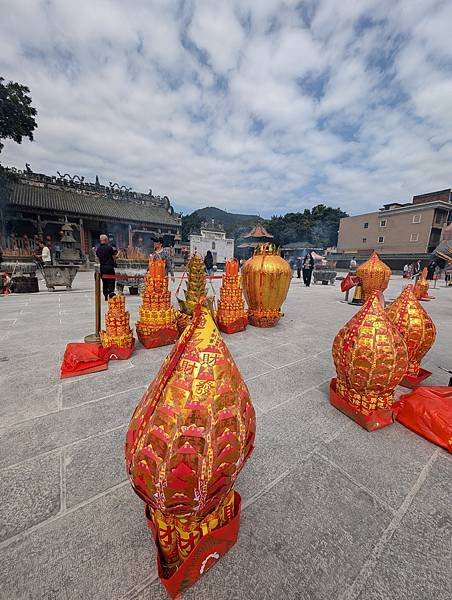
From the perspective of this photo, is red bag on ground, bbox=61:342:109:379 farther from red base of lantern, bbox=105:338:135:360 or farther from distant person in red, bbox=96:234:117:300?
distant person in red, bbox=96:234:117:300

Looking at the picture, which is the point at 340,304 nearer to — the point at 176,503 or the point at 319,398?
the point at 319,398

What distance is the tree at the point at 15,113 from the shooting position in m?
16.1

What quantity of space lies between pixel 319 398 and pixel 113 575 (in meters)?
1.97

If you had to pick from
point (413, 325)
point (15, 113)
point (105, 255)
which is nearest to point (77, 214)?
point (15, 113)

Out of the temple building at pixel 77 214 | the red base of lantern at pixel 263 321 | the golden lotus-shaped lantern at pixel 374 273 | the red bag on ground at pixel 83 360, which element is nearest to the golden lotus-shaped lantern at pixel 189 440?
the red bag on ground at pixel 83 360

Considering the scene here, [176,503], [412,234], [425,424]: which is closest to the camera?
[176,503]

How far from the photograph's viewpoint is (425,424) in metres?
1.94

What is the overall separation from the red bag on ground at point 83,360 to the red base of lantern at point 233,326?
1.93 meters

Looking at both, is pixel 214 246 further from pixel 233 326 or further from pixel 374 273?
pixel 233 326

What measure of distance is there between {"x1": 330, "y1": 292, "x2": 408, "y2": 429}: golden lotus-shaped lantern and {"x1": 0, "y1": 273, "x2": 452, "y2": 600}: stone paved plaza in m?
0.25

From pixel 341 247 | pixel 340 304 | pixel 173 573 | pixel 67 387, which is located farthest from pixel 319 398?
pixel 341 247

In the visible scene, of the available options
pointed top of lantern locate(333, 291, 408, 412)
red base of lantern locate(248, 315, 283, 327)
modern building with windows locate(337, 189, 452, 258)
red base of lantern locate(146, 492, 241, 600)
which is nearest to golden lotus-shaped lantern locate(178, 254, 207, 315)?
red base of lantern locate(248, 315, 283, 327)

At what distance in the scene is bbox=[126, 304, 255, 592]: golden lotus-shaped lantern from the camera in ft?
3.16

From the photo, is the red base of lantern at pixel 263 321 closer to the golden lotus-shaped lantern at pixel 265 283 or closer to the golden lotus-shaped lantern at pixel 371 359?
the golden lotus-shaped lantern at pixel 265 283
